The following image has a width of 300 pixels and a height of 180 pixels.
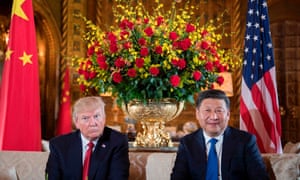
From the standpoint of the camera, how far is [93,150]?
2.30m

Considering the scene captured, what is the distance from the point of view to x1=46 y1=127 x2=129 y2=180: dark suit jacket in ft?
7.40

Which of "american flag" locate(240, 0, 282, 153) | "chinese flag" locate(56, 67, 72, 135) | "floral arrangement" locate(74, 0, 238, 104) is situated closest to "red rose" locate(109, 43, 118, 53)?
"floral arrangement" locate(74, 0, 238, 104)

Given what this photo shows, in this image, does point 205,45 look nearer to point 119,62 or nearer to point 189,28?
point 189,28

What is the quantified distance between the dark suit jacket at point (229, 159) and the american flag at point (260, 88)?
1.69 meters

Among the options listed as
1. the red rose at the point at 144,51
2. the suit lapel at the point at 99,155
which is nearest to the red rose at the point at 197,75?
the red rose at the point at 144,51

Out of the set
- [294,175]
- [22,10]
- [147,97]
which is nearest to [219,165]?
[294,175]

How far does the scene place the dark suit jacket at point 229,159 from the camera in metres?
2.14

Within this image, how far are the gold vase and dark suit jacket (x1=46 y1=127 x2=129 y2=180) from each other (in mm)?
600

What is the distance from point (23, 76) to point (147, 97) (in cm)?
136

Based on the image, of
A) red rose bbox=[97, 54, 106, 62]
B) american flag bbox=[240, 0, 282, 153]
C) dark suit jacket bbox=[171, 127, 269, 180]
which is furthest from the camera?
american flag bbox=[240, 0, 282, 153]

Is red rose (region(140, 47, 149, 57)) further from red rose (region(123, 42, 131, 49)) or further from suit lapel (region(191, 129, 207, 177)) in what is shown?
suit lapel (region(191, 129, 207, 177))

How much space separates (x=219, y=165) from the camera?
2178mm

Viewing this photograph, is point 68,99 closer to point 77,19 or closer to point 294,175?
point 77,19

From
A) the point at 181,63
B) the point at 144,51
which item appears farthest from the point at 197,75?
the point at 144,51
